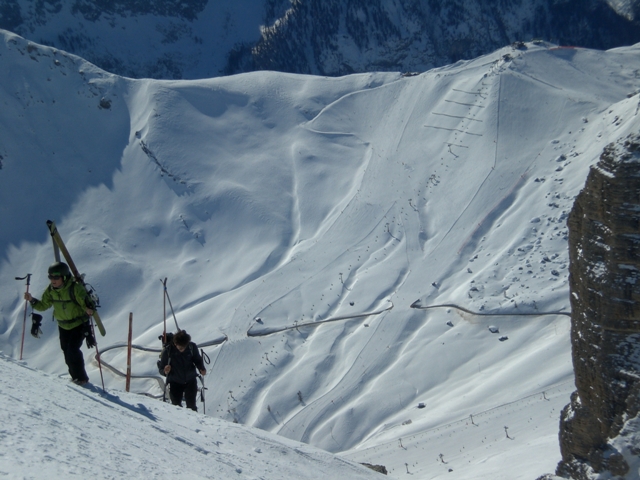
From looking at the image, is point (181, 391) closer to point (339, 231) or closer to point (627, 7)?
point (339, 231)

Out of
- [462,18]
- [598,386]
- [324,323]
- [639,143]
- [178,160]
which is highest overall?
[462,18]

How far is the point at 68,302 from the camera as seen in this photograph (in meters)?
7.27

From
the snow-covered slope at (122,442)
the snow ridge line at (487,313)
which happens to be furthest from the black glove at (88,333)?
the snow ridge line at (487,313)

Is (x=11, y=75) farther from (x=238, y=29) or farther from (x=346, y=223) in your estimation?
(x=238, y=29)

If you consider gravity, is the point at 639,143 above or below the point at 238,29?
below

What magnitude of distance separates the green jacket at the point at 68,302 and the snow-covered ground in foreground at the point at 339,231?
25.9ft

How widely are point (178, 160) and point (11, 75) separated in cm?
1103

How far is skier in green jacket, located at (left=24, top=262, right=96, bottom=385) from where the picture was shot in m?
7.15

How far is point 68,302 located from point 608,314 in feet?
21.6

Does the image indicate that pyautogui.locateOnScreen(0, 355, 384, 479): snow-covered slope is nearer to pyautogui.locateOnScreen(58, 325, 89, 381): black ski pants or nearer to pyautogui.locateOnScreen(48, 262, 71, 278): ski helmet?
pyautogui.locateOnScreen(58, 325, 89, 381): black ski pants

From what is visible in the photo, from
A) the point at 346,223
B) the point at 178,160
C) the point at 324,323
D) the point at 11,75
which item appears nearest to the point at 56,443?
the point at 324,323

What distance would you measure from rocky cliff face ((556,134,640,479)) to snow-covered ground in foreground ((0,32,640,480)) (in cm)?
280

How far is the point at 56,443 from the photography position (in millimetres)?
4723

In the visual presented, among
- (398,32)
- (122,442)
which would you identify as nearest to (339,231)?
(122,442)
